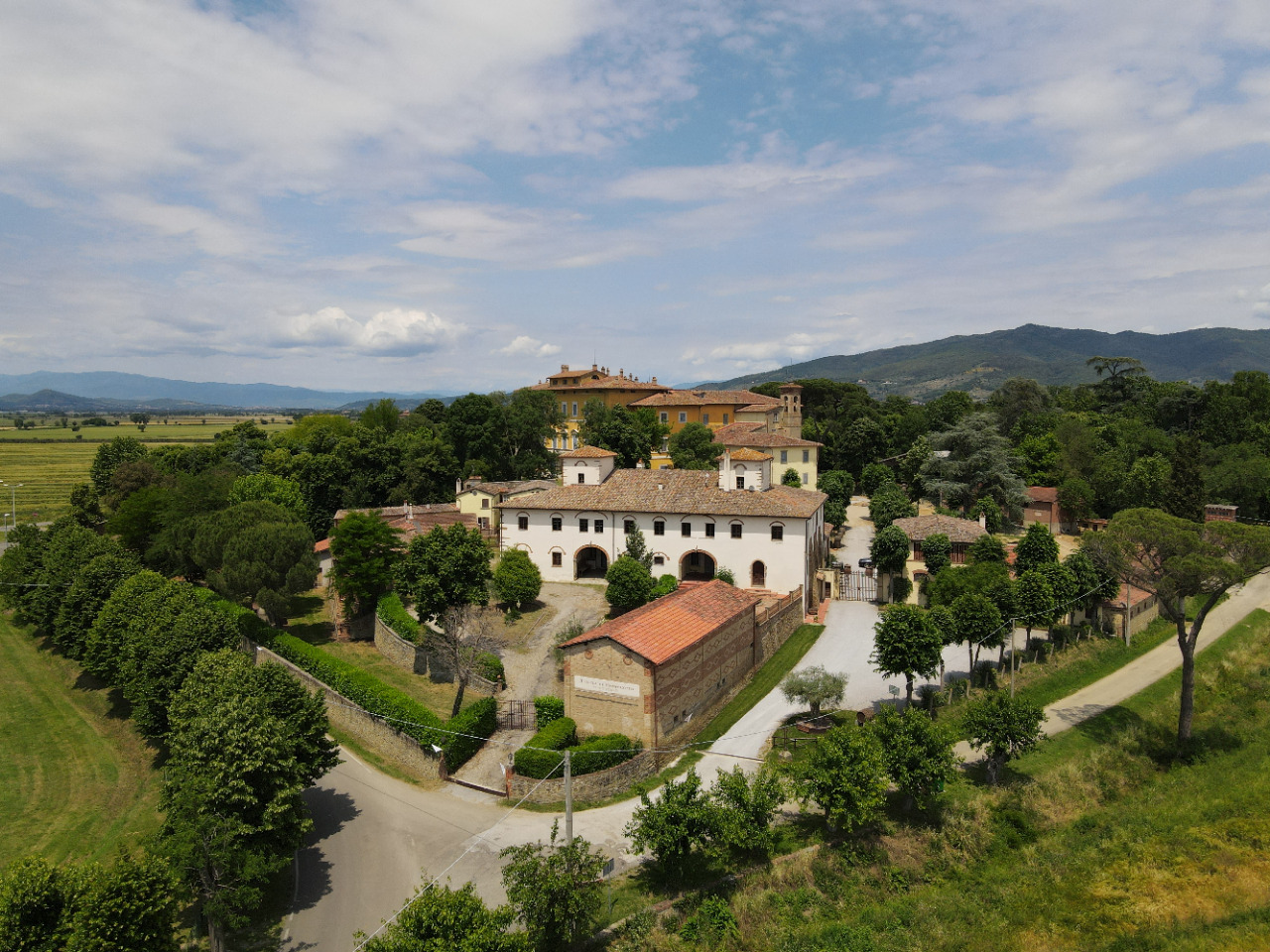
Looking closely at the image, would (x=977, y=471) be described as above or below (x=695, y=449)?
below

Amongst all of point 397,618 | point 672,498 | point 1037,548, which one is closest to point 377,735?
point 397,618

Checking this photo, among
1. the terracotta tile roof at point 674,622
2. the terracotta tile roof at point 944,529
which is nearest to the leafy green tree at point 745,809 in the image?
the terracotta tile roof at point 674,622

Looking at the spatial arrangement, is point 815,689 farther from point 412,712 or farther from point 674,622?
point 412,712

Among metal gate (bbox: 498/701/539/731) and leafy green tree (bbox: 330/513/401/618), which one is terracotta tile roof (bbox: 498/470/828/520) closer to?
leafy green tree (bbox: 330/513/401/618)

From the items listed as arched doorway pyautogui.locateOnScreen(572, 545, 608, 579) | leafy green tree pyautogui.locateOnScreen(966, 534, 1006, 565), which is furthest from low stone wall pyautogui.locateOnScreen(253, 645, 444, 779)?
leafy green tree pyautogui.locateOnScreen(966, 534, 1006, 565)

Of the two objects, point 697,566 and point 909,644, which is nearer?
point 909,644

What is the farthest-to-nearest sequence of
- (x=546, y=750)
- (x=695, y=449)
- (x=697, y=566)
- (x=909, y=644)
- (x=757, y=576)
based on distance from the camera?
(x=695, y=449)
(x=697, y=566)
(x=757, y=576)
(x=909, y=644)
(x=546, y=750)

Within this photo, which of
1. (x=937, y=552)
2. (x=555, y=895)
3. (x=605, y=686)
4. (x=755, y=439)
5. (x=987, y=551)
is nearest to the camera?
(x=555, y=895)
